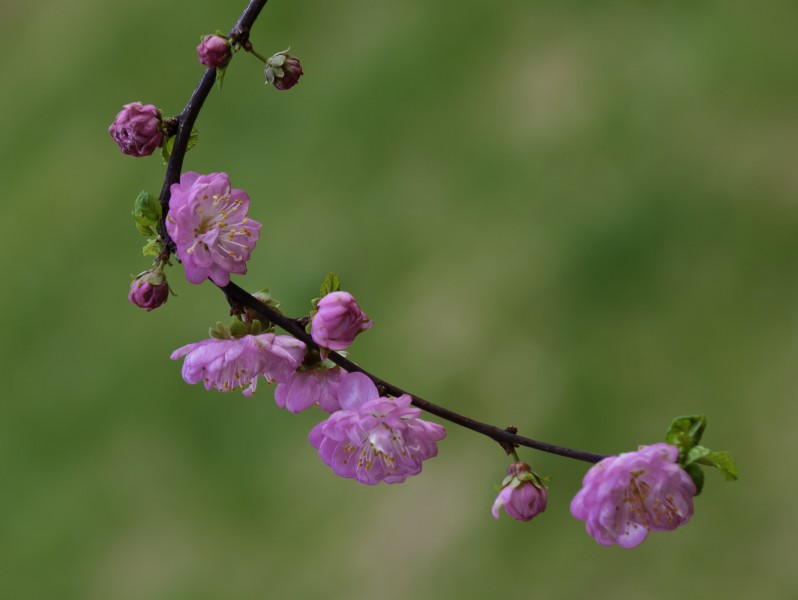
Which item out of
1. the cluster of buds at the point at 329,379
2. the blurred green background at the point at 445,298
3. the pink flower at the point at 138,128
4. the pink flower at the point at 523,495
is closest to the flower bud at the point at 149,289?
the cluster of buds at the point at 329,379

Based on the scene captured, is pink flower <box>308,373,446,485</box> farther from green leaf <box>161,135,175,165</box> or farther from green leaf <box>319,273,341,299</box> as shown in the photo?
green leaf <box>161,135,175,165</box>

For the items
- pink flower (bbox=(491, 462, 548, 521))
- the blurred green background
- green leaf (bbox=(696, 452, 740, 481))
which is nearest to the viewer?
green leaf (bbox=(696, 452, 740, 481))

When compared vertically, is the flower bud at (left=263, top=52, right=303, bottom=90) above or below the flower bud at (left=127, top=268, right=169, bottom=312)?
above

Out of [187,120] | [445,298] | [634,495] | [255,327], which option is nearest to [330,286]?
[255,327]

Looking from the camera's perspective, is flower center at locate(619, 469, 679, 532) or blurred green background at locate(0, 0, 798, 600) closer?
flower center at locate(619, 469, 679, 532)

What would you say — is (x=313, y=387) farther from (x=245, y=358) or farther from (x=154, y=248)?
(x=154, y=248)

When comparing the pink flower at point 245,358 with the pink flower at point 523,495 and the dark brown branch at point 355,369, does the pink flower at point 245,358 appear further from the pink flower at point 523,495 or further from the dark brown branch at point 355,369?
the pink flower at point 523,495

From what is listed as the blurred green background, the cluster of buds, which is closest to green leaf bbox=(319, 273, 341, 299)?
the cluster of buds

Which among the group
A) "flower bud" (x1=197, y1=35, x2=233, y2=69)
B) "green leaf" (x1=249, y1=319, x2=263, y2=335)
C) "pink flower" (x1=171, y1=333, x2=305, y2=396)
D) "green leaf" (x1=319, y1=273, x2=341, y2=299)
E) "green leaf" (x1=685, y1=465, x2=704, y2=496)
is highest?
"flower bud" (x1=197, y1=35, x2=233, y2=69)
